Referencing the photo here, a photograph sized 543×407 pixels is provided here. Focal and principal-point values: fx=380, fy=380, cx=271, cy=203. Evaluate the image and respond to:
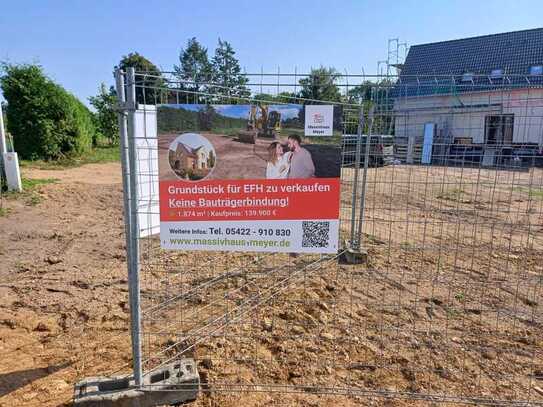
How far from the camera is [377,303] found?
13.3 ft

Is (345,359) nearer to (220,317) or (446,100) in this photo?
(220,317)

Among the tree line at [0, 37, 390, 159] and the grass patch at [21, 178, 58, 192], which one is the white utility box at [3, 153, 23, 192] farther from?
the tree line at [0, 37, 390, 159]

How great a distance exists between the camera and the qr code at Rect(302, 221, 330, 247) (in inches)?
102

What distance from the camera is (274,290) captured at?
4.31 m

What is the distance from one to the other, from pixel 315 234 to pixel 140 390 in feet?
5.06

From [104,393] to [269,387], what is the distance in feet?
3.56

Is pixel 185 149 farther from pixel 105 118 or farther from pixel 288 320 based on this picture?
pixel 105 118

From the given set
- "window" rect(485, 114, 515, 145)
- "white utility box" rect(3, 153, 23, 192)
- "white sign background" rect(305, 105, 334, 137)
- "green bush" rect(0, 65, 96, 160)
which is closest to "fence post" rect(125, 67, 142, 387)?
"white sign background" rect(305, 105, 334, 137)

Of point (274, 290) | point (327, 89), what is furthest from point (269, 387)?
point (327, 89)

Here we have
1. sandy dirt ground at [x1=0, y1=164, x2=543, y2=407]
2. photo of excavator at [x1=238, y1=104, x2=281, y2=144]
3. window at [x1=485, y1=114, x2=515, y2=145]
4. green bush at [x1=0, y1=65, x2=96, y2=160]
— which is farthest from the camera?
green bush at [x1=0, y1=65, x2=96, y2=160]

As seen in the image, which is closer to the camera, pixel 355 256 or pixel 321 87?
pixel 321 87

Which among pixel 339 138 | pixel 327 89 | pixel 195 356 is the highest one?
pixel 327 89

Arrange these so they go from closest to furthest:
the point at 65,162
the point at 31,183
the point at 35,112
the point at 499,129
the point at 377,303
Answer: the point at 499,129 → the point at 377,303 → the point at 31,183 → the point at 35,112 → the point at 65,162

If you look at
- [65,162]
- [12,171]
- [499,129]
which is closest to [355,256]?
[499,129]
